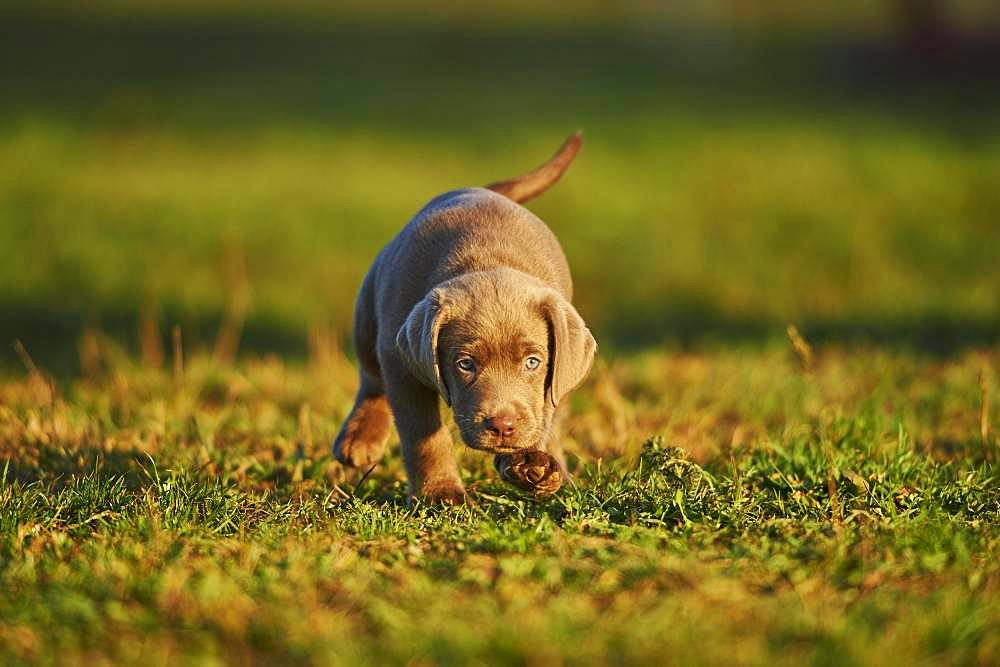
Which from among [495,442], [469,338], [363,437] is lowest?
[363,437]

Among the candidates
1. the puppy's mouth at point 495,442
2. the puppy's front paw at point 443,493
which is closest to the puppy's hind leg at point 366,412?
the puppy's front paw at point 443,493

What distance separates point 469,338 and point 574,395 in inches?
87.1

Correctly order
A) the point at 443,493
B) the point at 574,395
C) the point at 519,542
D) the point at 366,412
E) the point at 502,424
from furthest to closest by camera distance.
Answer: the point at 574,395, the point at 366,412, the point at 443,493, the point at 502,424, the point at 519,542

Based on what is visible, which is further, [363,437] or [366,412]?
[366,412]

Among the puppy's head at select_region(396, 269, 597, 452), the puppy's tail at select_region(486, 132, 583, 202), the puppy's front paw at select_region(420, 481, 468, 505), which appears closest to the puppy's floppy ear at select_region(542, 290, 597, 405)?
the puppy's head at select_region(396, 269, 597, 452)

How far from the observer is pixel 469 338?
4.61 metres

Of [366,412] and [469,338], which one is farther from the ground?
[469,338]

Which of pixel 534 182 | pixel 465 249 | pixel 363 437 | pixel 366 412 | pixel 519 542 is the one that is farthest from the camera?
pixel 534 182

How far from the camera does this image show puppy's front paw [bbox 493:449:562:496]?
4.57 meters

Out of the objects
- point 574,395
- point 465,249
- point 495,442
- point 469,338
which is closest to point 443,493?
point 495,442

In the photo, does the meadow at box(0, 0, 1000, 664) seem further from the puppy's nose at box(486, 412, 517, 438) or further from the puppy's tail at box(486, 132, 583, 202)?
the puppy's tail at box(486, 132, 583, 202)

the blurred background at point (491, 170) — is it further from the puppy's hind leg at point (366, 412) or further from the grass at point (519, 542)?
the puppy's hind leg at point (366, 412)

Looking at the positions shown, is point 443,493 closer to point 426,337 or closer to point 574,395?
point 426,337

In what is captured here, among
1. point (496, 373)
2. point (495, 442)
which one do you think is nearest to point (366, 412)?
point (496, 373)
